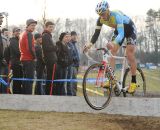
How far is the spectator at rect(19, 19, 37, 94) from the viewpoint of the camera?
11.1 metres

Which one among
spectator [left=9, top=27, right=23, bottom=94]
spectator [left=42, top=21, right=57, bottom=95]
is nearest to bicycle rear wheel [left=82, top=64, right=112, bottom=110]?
spectator [left=42, top=21, right=57, bottom=95]

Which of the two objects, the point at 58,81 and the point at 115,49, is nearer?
the point at 115,49

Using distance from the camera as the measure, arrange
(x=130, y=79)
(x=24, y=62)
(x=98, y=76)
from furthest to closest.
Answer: (x=24, y=62)
(x=130, y=79)
(x=98, y=76)

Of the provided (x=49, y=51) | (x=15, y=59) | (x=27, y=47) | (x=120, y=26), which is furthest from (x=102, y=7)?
(x=15, y=59)

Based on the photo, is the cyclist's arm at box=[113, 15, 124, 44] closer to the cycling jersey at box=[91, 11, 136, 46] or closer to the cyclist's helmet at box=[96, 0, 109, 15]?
the cycling jersey at box=[91, 11, 136, 46]

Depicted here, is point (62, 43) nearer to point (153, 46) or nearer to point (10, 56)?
point (10, 56)

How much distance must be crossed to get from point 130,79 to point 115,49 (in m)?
1.01

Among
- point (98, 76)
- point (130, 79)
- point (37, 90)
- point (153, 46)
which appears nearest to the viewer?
point (98, 76)

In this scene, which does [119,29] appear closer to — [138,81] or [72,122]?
[138,81]

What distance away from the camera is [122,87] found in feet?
32.2

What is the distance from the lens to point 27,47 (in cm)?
Result: 1120

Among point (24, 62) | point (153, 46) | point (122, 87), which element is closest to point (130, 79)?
point (122, 87)

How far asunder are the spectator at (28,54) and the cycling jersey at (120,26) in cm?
227

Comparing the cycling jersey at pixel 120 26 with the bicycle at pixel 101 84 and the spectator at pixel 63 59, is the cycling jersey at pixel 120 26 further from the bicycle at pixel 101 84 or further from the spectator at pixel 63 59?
the spectator at pixel 63 59
